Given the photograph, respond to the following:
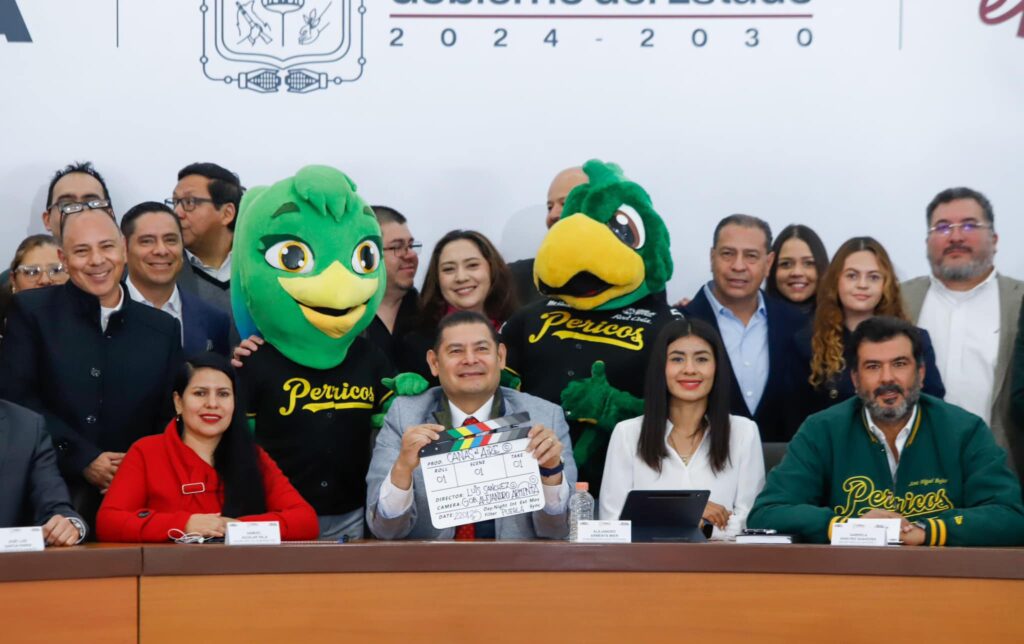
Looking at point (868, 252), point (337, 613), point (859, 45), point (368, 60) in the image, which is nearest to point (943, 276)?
point (868, 252)

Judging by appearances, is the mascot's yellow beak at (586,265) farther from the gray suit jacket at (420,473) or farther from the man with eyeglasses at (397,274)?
the man with eyeglasses at (397,274)

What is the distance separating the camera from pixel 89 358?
13.6 feet

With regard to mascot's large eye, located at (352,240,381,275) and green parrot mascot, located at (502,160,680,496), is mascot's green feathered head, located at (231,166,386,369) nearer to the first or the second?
mascot's large eye, located at (352,240,381,275)

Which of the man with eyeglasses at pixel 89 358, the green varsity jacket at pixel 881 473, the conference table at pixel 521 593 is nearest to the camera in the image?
the conference table at pixel 521 593

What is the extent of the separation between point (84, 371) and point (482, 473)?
131cm

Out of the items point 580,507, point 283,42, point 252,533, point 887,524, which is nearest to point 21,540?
point 252,533

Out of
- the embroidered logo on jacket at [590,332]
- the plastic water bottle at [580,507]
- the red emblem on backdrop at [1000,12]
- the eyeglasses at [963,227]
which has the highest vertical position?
the red emblem on backdrop at [1000,12]

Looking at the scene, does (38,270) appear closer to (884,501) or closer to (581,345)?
(581,345)

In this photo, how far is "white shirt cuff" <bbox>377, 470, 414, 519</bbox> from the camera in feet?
12.1

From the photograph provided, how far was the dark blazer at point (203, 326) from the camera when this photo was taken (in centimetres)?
463

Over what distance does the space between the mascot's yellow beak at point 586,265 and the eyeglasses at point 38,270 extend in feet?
5.33

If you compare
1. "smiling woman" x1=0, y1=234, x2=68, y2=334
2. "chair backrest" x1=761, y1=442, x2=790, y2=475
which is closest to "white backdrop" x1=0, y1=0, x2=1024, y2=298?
"smiling woman" x1=0, y1=234, x2=68, y2=334

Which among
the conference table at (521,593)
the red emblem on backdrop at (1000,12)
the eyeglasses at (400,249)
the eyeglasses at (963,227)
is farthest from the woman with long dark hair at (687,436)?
the red emblem on backdrop at (1000,12)

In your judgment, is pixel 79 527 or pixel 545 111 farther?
pixel 545 111
